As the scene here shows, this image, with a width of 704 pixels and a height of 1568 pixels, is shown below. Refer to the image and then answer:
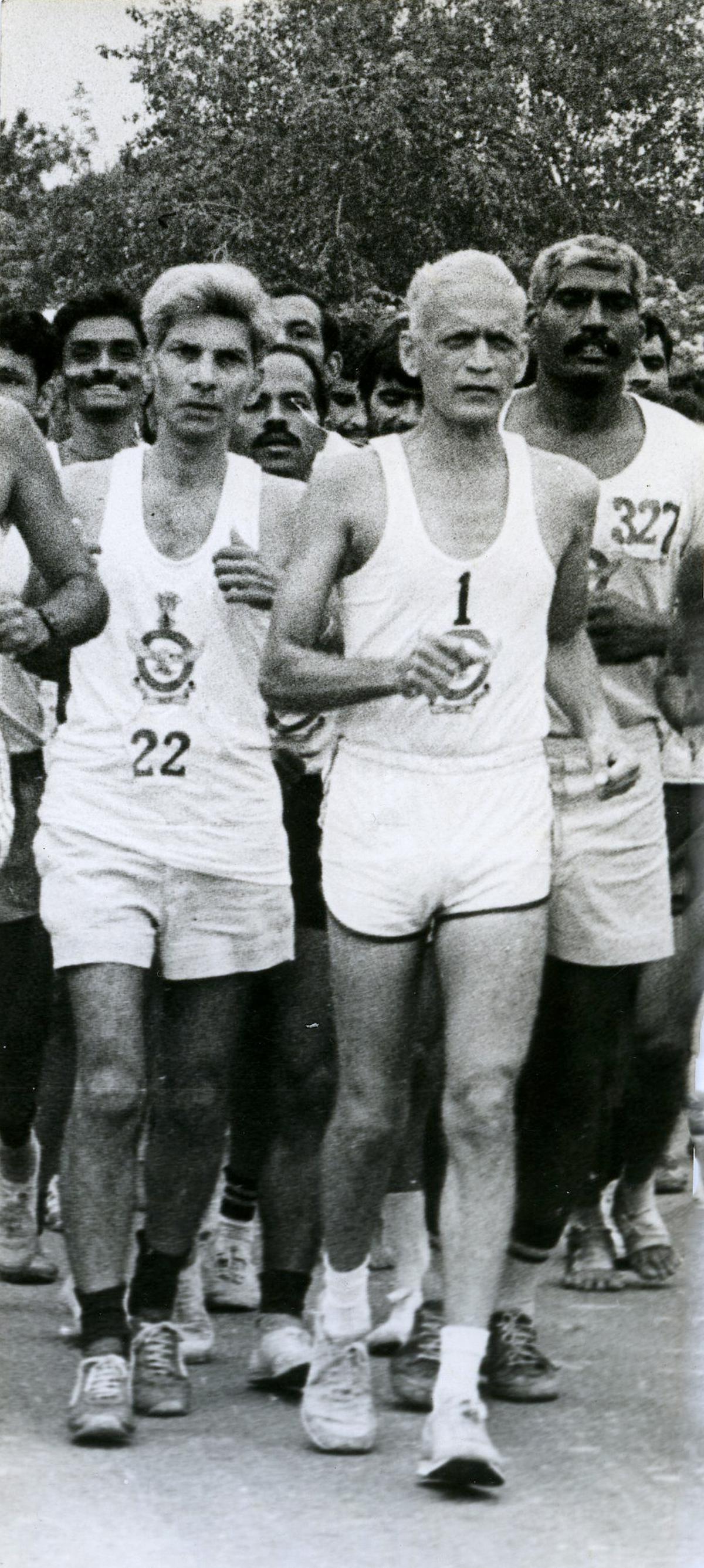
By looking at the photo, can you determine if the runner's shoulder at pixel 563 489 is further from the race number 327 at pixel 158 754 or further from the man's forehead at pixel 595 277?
the race number 327 at pixel 158 754

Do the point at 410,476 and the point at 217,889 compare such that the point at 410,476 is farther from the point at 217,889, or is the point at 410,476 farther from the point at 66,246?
the point at 66,246

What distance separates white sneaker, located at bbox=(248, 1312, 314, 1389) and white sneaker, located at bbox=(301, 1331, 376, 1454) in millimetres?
225

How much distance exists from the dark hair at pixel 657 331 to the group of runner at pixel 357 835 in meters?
0.03

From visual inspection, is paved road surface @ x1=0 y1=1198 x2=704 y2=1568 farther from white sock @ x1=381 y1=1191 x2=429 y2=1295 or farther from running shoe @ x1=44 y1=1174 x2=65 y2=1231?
running shoe @ x1=44 y1=1174 x2=65 y2=1231

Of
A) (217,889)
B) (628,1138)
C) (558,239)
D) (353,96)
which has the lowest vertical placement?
(628,1138)

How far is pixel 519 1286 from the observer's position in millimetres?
4922

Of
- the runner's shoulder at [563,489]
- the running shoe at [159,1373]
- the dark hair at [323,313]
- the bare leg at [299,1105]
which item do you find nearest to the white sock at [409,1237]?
the bare leg at [299,1105]

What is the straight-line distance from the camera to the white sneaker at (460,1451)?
422cm

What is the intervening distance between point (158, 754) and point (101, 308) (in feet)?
4.48

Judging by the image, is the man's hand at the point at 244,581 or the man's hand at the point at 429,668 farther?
the man's hand at the point at 244,581

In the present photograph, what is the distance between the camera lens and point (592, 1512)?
166 inches

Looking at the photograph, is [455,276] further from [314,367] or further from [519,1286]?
[519,1286]

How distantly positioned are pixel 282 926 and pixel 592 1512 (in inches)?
51.8

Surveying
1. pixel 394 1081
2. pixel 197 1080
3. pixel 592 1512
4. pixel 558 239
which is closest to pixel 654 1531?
pixel 592 1512
